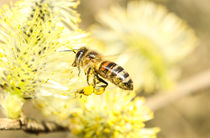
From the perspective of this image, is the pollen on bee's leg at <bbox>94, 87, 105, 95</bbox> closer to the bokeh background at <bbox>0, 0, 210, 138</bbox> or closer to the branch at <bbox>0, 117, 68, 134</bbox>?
the branch at <bbox>0, 117, 68, 134</bbox>

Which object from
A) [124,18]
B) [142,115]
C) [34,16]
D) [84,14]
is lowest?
[142,115]

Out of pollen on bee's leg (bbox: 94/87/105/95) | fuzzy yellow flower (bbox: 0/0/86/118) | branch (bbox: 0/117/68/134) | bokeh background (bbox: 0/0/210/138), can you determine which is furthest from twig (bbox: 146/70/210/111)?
fuzzy yellow flower (bbox: 0/0/86/118)

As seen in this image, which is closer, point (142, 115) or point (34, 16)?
point (34, 16)

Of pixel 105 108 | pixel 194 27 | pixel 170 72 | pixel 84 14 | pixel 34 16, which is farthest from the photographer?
pixel 194 27

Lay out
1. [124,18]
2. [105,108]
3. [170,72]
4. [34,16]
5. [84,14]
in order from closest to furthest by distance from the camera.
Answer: [34,16], [105,108], [124,18], [170,72], [84,14]

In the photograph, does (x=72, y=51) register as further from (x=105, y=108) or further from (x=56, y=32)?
(x=105, y=108)

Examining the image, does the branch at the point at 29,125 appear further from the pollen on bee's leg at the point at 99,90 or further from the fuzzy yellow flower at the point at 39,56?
the pollen on bee's leg at the point at 99,90

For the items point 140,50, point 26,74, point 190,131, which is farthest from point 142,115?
point 190,131
